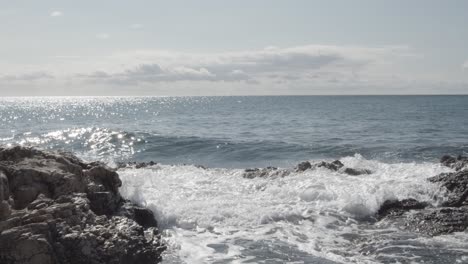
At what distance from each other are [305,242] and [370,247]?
1.95 metres

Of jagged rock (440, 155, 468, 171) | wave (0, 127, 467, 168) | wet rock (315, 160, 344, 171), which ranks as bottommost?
wave (0, 127, 467, 168)

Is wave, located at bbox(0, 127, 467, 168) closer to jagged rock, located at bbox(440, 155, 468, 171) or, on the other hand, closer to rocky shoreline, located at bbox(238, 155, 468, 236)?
jagged rock, located at bbox(440, 155, 468, 171)

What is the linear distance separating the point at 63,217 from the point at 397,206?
1231 centimetres

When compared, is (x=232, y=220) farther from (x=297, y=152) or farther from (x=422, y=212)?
(x=297, y=152)

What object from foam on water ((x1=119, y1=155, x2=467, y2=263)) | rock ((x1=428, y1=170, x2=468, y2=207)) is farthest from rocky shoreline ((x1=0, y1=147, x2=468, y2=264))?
foam on water ((x1=119, y1=155, x2=467, y2=263))

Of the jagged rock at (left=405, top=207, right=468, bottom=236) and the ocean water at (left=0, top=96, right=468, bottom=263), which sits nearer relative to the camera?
the ocean water at (left=0, top=96, right=468, bottom=263)

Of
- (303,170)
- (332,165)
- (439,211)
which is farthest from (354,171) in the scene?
(439,211)

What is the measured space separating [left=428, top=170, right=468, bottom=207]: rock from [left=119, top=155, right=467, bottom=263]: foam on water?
540 mm

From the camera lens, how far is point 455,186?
19266mm

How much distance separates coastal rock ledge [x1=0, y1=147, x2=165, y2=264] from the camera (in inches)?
429

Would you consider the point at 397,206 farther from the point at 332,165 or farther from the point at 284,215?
the point at 332,165

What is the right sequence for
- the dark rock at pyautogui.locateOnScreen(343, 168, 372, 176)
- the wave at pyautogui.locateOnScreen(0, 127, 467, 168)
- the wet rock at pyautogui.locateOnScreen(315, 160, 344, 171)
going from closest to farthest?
the dark rock at pyautogui.locateOnScreen(343, 168, 372, 176) < the wet rock at pyautogui.locateOnScreen(315, 160, 344, 171) < the wave at pyautogui.locateOnScreen(0, 127, 467, 168)

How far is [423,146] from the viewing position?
1465 inches

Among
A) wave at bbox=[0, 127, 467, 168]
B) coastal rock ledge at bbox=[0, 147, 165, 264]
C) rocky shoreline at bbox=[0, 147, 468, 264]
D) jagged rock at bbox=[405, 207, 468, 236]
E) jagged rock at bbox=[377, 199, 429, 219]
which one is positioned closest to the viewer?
coastal rock ledge at bbox=[0, 147, 165, 264]
